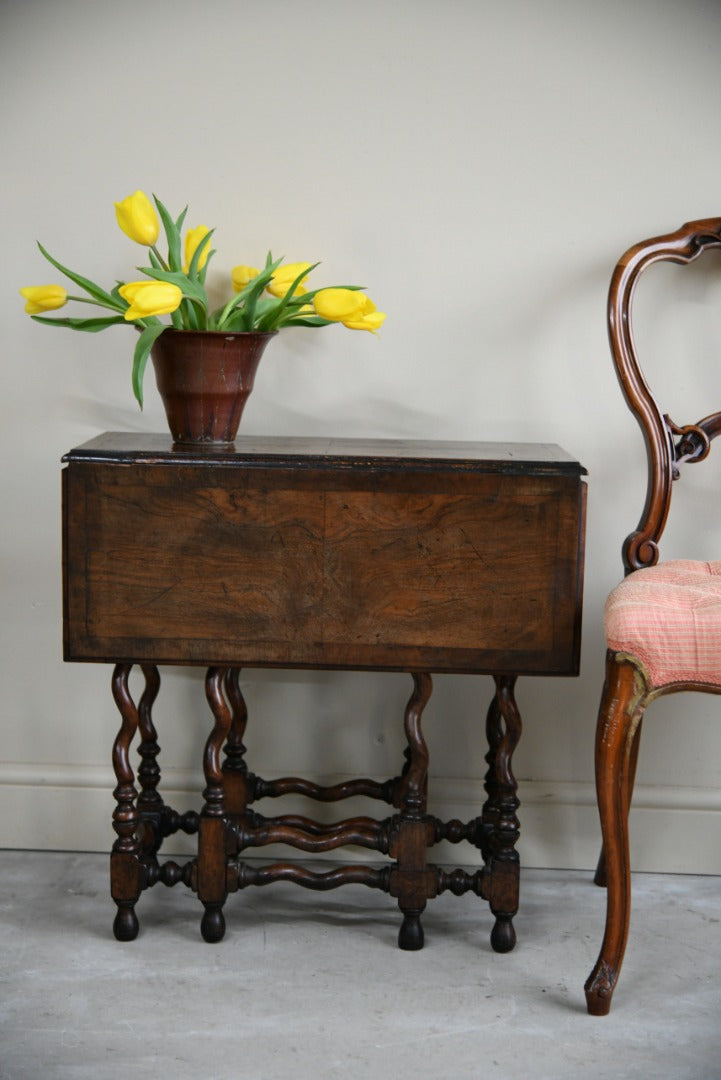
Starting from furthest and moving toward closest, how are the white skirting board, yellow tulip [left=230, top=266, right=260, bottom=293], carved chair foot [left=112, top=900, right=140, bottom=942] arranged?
the white skirting board < yellow tulip [left=230, top=266, right=260, bottom=293] < carved chair foot [left=112, top=900, right=140, bottom=942]

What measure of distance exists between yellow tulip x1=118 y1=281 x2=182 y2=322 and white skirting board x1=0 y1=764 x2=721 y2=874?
0.97 m

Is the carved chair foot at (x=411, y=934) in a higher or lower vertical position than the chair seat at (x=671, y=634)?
lower

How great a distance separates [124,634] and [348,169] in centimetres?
92

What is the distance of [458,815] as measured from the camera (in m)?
2.25

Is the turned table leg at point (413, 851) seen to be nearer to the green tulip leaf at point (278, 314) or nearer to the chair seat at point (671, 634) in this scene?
the chair seat at point (671, 634)

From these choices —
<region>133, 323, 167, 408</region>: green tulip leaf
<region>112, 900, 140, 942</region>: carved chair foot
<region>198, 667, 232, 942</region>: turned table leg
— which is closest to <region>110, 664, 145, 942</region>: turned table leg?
<region>112, 900, 140, 942</region>: carved chair foot

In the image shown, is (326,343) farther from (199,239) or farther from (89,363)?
(89,363)

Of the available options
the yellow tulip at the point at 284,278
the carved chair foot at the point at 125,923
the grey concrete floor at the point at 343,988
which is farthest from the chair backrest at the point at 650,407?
the carved chair foot at the point at 125,923

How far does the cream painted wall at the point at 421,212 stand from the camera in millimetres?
2078

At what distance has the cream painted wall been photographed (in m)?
2.08

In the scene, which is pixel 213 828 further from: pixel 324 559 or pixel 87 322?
pixel 87 322

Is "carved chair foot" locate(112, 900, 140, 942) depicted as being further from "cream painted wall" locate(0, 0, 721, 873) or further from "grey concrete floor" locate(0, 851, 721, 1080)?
"cream painted wall" locate(0, 0, 721, 873)

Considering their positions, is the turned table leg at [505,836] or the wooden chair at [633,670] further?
the turned table leg at [505,836]

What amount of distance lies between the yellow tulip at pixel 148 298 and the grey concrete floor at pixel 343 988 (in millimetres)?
990
